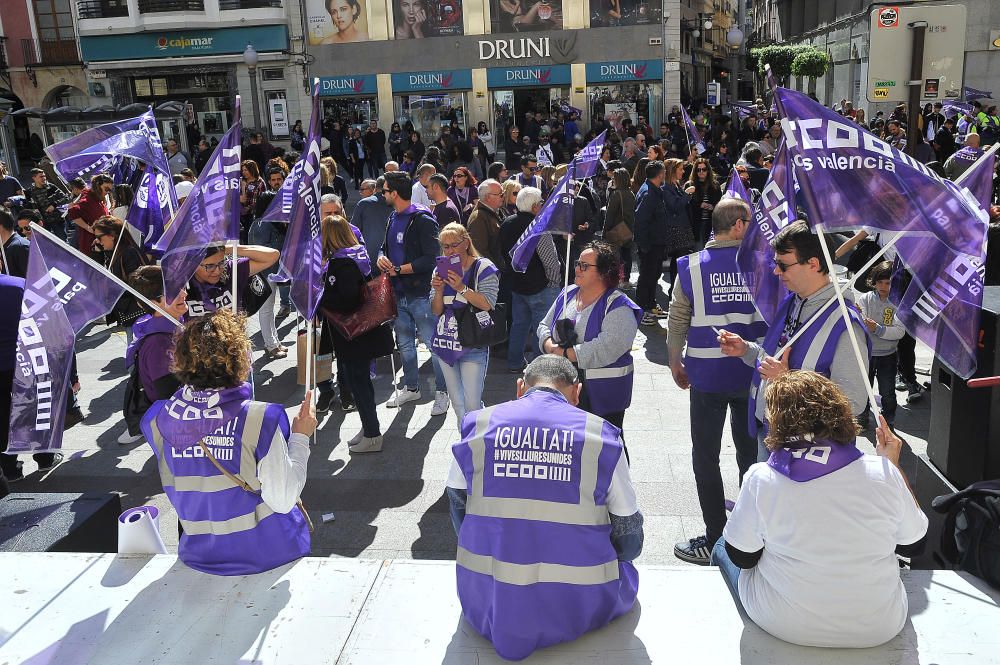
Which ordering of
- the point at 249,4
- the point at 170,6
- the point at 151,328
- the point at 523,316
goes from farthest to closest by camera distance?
the point at 170,6, the point at 249,4, the point at 523,316, the point at 151,328

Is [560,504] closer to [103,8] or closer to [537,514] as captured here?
[537,514]

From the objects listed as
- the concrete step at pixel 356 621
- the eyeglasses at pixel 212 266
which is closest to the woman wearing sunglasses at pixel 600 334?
the concrete step at pixel 356 621

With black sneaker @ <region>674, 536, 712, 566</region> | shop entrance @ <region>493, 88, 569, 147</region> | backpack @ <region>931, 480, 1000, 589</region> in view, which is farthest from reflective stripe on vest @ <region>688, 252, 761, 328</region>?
shop entrance @ <region>493, 88, 569, 147</region>

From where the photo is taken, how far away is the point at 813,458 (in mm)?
2912

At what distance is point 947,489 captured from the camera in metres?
4.30

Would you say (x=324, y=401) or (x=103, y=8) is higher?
(x=103, y=8)

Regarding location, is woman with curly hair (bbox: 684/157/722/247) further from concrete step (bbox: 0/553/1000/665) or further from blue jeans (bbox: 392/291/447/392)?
concrete step (bbox: 0/553/1000/665)

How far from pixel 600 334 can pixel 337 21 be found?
28624mm

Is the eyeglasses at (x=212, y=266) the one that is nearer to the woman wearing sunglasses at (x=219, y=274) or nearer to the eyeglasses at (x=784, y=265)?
the woman wearing sunglasses at (x=219, y=274)

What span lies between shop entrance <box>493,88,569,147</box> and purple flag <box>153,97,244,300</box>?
2608 cm

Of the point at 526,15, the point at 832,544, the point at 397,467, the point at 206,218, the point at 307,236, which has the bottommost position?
the point at 397,467

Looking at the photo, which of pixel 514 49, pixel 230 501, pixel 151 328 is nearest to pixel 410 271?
pixel 151 328

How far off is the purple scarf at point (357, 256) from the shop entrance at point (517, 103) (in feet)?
80.3

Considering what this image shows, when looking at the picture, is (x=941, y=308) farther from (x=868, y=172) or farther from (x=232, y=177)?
(x=232, y=177)
